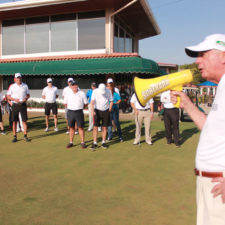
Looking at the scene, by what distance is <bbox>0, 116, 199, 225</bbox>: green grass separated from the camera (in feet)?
10.9

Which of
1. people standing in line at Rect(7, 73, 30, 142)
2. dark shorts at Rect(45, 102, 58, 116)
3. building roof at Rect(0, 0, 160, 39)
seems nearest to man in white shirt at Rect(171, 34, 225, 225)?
people standing in line at Rect(7, 73, 30, 142)

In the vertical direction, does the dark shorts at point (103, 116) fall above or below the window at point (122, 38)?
below

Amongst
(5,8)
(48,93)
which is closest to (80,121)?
(48,93)

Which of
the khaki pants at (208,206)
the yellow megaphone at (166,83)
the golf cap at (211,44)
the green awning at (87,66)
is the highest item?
the green awning at (87,66)

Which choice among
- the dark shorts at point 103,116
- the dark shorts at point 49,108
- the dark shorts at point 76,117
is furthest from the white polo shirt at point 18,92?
the dark shorts at point 103,116

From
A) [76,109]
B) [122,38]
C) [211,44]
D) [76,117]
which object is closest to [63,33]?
[122,38]

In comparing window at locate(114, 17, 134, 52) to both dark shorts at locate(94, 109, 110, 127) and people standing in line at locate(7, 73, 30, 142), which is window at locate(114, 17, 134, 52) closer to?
people standing in line at locate(7, 73, 30, 142)

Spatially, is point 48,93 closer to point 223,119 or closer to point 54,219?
point 54,219

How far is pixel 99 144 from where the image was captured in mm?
7648

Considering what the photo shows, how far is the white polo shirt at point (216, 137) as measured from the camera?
1718 millimetres

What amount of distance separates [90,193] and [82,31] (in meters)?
13.1

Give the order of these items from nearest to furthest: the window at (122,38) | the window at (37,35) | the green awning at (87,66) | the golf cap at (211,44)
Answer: the golf cap at (211,44) → the green awning at (87,66) → the window at (122,38) → the window at (37,35)

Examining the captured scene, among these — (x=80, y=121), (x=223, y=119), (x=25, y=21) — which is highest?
(x=25, y=21)

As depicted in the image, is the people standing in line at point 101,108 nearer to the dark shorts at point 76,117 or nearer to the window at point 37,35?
the dark shorts at point 76,117
